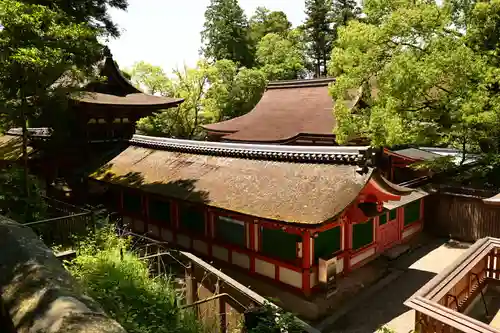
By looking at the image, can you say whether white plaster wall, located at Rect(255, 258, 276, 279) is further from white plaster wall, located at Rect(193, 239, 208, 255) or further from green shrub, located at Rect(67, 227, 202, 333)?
green shrub, located at Rect(67, 227, 202, 333)

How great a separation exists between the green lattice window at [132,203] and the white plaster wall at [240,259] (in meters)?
4.97

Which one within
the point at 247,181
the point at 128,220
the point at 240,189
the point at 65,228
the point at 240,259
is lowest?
the point at 240,259

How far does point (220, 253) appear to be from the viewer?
12.1 metres

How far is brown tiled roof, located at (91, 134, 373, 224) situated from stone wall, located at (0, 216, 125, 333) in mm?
6109

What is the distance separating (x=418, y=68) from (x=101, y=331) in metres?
14.1

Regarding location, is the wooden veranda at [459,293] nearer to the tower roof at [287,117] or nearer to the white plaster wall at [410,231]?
the white plaster wall at [410,231]

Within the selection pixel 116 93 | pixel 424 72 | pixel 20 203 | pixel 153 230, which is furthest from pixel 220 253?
pixel 424 72

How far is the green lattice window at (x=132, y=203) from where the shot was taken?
591 inches

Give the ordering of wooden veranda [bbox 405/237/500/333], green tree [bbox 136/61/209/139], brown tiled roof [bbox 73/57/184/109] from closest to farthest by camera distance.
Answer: wooden veranda [bbox 405/237/500/333] → brown tiled roof [bbox 73/57/184/109] → green tree [bbox 136/61/209/139]

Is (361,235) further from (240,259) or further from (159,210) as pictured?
(159,210)

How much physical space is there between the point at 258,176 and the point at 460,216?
29.6 ft

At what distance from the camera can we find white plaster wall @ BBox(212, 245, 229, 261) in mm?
11984

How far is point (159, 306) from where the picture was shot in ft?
17.7

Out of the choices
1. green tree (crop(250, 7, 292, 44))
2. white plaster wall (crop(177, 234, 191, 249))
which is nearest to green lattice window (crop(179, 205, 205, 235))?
white plaster wall (crop(177, 234, 191, 249))
